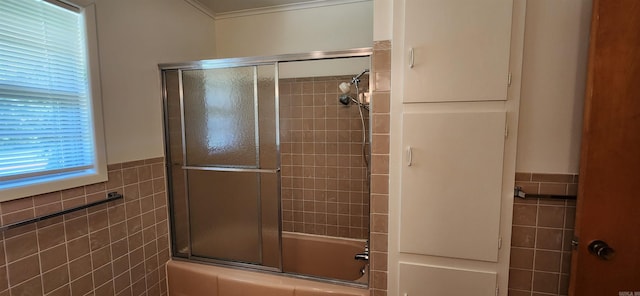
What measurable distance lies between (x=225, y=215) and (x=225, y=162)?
16.2 inches

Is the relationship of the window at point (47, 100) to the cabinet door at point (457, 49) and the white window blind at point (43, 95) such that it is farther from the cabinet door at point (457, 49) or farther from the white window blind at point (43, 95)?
the cabinet door at point (457, 49)

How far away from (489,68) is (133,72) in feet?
6.67

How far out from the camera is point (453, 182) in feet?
4.07

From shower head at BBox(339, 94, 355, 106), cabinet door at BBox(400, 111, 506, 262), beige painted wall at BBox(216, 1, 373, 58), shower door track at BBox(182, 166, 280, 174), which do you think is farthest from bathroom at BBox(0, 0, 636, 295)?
shower head at BBox(339, 94, 355, 106)

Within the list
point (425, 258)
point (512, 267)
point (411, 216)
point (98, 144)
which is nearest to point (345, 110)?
point (411, 216)

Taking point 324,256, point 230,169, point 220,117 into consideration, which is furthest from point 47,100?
point 324,256

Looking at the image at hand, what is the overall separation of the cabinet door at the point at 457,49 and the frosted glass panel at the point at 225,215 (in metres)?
1.22

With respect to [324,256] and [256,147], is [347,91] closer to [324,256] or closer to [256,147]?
[256,147]

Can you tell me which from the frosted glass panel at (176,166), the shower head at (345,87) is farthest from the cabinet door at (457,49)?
the frosted glass panel at (176,166)

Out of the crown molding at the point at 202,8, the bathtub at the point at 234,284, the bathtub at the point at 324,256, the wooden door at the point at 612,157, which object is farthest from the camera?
the bathtub at the point at 324,256

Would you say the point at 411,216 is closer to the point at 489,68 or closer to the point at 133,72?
the point at 489,68

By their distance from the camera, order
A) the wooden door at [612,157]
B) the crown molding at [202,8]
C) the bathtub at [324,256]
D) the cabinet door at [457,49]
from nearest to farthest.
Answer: the wooden door at [612,157] → the cabinet door at [457,49] → the crown molding at [202,8] → the bathtub at [324,256]

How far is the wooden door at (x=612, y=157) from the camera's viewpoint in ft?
3.35

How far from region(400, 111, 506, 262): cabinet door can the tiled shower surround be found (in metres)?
1.67
